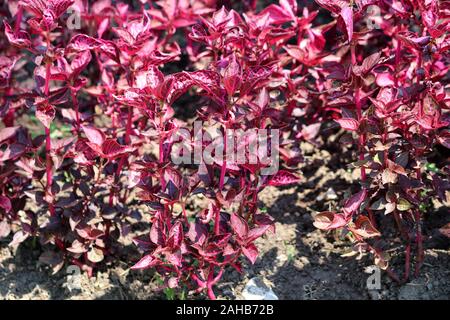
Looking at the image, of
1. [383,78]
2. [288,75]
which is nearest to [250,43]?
[288,75]

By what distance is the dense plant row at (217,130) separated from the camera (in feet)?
7.82

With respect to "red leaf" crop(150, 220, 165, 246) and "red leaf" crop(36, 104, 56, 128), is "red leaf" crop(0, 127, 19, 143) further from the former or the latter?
"red leaf" crop(150, 220, 165, 246)

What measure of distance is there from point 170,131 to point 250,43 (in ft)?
2.05

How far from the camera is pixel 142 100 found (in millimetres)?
2273

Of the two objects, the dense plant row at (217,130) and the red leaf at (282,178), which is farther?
the red leaf at (282,178)

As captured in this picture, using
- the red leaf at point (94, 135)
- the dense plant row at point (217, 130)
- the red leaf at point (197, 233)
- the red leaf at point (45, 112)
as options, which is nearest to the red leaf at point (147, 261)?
the dense plant row at point (217, 130)

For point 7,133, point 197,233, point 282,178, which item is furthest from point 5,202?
point 282,178

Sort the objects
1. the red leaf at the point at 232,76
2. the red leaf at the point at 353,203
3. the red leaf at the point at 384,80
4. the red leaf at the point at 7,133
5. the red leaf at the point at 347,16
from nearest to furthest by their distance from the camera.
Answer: the red leaf at the point at 232,76 → the red leaf at the point at 347,16 → the red leaf at the point at 353,203 → the red leaf at the point at 384,80 → the red leaf at the point at 7,133

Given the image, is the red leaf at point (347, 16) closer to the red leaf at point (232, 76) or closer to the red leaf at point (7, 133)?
the red leaf at point (232, 76)

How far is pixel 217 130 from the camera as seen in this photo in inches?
101

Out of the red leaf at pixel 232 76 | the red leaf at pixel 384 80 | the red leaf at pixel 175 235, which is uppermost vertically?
the red leaf at pixel 232 76

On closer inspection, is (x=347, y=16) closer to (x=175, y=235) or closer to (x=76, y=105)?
(x=175, y=235)

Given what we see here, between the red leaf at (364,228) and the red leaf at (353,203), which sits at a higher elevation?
the red leaf at (353,203)

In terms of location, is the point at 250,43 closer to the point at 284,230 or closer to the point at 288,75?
the point at 288,75
